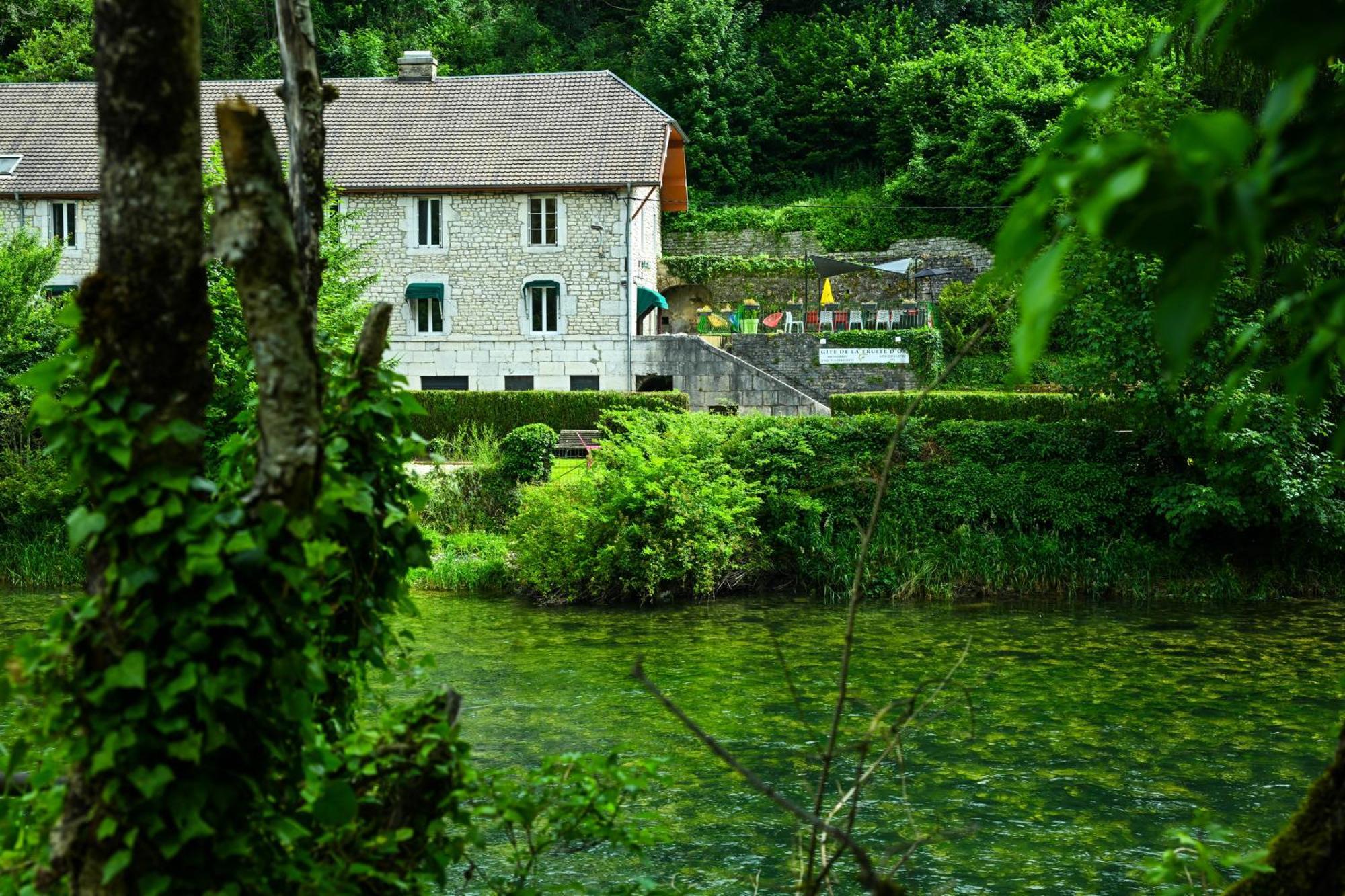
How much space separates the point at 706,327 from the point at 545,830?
31.7m

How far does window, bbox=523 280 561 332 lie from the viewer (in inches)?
1237

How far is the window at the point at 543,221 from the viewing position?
31.3m

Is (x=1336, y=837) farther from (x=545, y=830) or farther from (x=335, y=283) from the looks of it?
(x=335, y=283)

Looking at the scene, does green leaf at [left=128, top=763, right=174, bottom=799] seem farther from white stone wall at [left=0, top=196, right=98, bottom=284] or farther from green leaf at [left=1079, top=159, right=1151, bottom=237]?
white stone wall at [left=0, top=196, right=98, bottom=284]

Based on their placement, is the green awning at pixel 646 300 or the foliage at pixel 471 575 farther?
the green awning at pixel 646 300

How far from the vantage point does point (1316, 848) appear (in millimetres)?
2820

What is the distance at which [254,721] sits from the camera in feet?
8.43

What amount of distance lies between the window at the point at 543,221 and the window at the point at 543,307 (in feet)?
3.59

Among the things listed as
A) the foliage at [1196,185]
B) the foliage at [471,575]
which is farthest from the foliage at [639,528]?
the foliage at [1196,185]

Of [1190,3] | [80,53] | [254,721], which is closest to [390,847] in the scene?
[254,721]

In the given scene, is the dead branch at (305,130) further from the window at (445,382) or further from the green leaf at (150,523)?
the window at (445,382)

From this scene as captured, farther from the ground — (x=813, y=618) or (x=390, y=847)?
(x=390, y=847)

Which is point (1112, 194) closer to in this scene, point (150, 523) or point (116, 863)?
point (150, 523)

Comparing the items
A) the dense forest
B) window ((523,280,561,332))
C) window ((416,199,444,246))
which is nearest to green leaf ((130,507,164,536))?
window ((523,280,561,332))
